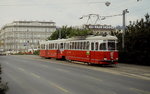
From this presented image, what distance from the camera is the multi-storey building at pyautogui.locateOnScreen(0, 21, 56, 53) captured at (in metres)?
153

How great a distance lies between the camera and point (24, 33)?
157m

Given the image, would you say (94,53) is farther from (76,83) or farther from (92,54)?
(76,83)

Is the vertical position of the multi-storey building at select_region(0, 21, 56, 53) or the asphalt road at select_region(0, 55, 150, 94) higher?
the multi-storey building at select_region(0, 21, 56, 53)

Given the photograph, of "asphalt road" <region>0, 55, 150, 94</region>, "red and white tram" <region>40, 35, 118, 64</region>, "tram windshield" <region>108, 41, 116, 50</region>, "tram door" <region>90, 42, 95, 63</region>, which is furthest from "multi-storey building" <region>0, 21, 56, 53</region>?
"asphalt road" <region>0, 55, 150, 94</region>

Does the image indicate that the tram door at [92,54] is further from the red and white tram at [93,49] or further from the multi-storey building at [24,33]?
the multi-storey building at [24,33]

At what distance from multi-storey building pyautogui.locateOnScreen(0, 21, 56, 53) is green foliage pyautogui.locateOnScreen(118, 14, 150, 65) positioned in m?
121

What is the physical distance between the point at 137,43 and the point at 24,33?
432ft

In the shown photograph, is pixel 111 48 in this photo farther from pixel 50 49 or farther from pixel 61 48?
pixel 50 49

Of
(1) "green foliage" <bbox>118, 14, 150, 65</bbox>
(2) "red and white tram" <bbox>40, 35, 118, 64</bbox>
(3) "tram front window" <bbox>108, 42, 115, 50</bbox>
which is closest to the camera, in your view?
(2) "red and white tram" <bbox>40, 35, 118, 64</bbox>

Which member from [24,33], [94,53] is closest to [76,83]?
[94,53]

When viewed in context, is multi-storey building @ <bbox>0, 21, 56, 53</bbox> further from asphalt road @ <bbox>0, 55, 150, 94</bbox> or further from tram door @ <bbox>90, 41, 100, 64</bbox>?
asphalt road @ <bbox>0, 55, 150, 94</bbox>

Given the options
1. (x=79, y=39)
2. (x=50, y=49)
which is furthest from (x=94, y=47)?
(x=50, y=49)

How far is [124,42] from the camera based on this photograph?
33.3 meters

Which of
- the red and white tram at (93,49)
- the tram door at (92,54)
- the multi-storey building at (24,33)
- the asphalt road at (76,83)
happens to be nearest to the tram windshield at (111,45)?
the red and white tram at (93,49)
